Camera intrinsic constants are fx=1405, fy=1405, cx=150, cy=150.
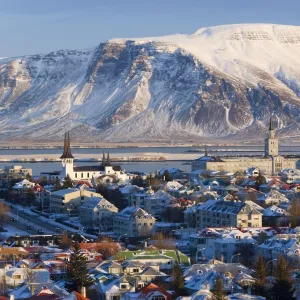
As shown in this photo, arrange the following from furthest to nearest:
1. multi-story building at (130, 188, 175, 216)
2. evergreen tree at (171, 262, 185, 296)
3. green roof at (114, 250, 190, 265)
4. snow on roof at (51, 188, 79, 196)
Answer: snow on roof at (51, 188, 79, 196) < multi-story building at (130, 188, 175, 216) < green roof at (114, 250, 190, 265) < evergreen tree at (171, 262, 185, 296)

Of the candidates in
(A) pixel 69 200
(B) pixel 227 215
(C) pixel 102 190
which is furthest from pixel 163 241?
(C) pixel 102 190

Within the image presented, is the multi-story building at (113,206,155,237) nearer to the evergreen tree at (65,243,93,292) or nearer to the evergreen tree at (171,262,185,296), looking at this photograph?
the evergreen tree at (171,262,185,296)

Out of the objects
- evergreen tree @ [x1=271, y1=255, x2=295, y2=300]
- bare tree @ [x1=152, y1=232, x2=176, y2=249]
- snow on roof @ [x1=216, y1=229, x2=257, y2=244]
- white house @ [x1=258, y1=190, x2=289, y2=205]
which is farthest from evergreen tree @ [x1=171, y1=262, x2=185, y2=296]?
white house @ [x1=258, y1=190, x2=289, y2=205]

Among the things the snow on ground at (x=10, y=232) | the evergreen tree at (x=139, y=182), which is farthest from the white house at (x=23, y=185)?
the snow on ground at (x=10, y=232)

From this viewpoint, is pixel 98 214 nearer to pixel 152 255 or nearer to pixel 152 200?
pixel 152 200

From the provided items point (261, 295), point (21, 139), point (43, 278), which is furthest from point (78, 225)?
point (21, 139)

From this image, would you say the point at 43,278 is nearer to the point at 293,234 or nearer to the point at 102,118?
the point at 293,234
